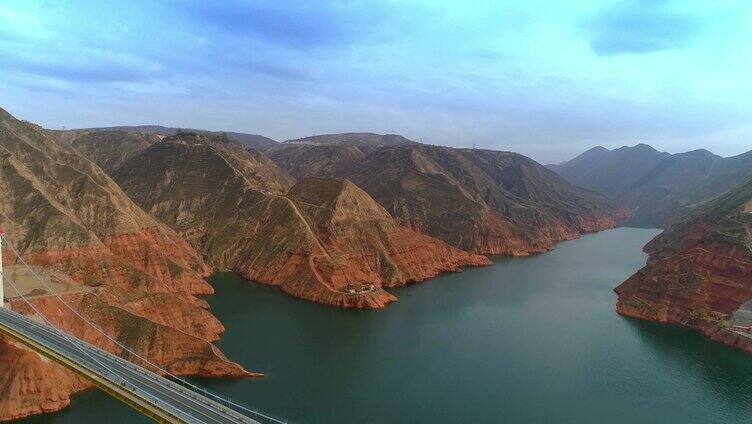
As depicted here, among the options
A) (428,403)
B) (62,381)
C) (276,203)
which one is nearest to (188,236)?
(276,203)

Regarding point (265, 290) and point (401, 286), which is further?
point (401, 286)

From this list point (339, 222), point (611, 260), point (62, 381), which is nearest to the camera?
point (62, 381)

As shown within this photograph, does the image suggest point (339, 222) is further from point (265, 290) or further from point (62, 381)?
point (62, 381)

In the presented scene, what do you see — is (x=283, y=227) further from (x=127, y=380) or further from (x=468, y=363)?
(x=127, y=380)

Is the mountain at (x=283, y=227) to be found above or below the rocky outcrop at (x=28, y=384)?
above

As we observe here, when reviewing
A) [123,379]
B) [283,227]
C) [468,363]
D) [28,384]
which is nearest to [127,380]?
[123,379]

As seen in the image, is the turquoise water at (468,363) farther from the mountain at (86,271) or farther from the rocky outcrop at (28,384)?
the mountain at (86,271)

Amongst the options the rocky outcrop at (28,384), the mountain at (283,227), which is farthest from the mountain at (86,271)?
the mountain at (283,227)

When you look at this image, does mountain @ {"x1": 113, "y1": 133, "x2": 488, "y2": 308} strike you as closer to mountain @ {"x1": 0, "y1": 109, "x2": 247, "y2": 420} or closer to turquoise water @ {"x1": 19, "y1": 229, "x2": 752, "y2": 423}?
turquoise water @ {"x1": 19, "y1": 229, "x2": 752, "y2": 423}
